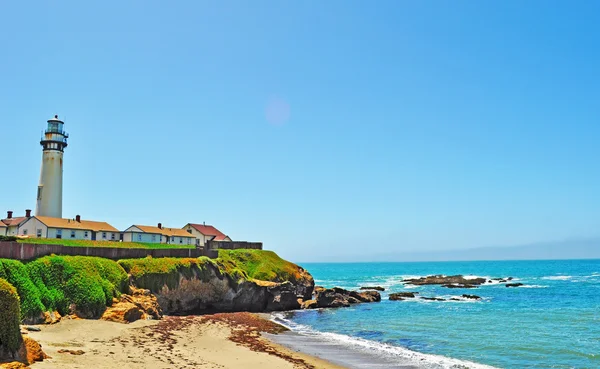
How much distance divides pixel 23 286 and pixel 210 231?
5560cm

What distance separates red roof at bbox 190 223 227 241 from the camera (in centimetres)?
8036

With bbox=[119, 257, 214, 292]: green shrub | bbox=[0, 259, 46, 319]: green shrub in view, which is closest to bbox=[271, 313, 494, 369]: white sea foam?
bbox=[119, 257, 214, 292]: green shrub

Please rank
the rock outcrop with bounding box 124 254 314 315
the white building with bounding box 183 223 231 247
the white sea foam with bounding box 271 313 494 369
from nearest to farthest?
the white sea foam with bounding box 271 313 494 369, the rock outcrop with bounding box 124 254 314 315, the white building with bounding box 183 223 231 247

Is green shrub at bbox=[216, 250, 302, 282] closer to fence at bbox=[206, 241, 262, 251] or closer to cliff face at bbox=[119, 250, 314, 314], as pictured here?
cliff face at bbox=[119, 250, 314, 314]

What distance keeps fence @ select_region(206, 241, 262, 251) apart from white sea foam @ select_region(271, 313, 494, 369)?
80.2 feet

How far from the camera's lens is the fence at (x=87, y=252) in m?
29.1

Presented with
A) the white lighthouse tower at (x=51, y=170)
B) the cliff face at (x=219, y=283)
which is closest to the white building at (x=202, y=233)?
A: the cliff face at (x=219, y=283)

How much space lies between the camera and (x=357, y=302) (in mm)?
61844

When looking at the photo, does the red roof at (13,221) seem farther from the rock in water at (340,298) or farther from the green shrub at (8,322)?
the green shrub at (8,322)

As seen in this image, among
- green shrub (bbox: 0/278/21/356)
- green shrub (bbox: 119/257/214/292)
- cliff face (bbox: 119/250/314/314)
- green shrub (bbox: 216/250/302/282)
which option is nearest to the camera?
green shrub (bbox: 0/278/21/356)

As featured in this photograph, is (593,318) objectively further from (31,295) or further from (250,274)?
(31,295)

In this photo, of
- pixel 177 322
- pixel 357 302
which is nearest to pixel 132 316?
pixel 177 322

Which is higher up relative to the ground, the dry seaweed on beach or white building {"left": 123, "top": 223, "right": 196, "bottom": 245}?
white building {"left": 123, "top": 223, "right": 196, "bottom": 245}

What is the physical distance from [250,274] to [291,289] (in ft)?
19.5
